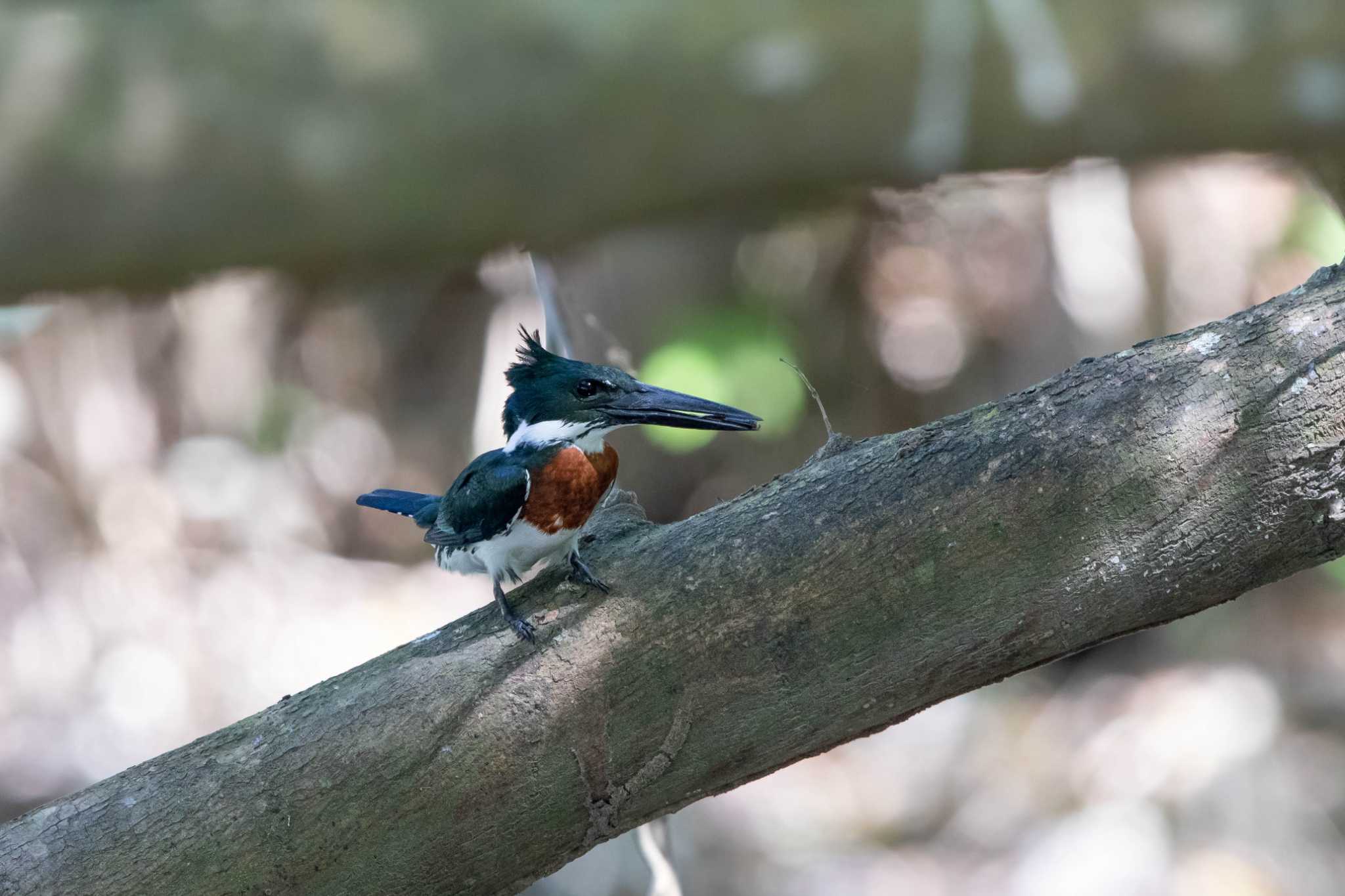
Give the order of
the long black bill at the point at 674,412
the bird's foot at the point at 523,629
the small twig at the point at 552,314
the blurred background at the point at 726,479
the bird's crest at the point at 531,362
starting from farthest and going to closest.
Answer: the blurred background at the point at 726,479 < the small twig at the point at 552,314 < the bird's crest at the point at 531,362 < the long black bill at the point at 674,412 < the bird's foot at the point at 523,629

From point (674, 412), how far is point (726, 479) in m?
2.78

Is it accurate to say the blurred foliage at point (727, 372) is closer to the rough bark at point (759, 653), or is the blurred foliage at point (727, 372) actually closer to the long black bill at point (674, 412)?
the long black bill at point (674, 412)

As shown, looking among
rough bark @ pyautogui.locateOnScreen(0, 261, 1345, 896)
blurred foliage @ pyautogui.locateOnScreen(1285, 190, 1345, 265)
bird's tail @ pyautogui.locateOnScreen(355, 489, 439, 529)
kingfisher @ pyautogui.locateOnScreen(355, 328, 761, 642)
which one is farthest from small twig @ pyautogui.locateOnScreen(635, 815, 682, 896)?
blurred foliage @ pyautogui.locateOnScreen(1285, 190, 1345, 265)

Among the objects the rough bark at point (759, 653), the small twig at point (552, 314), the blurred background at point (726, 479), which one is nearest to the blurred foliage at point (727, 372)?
the blurred background at point (726, 479)

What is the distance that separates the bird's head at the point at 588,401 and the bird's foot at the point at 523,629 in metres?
0.37

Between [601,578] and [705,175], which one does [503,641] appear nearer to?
[601,578]

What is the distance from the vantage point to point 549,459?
1767 millimetres

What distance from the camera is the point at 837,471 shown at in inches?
59.8

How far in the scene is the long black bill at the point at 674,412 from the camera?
5.52ft

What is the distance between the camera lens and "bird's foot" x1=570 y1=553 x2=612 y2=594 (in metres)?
1.53

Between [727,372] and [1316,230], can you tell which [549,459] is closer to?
[727,372]

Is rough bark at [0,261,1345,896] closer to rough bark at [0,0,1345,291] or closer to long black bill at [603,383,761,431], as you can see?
long black bill at [603,383,761,431]

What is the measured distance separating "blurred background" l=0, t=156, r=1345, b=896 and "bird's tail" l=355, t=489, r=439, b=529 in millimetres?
1581

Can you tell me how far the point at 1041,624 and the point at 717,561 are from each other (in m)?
0.42
